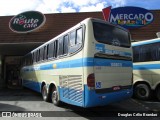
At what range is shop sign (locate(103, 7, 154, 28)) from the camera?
18359 mm

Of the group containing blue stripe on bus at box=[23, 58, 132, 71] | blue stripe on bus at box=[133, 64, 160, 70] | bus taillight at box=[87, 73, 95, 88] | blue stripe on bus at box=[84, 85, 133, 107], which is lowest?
blue stripe on bus at box=[84, 85, 133, 107]

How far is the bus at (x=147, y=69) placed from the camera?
1165 centimetres

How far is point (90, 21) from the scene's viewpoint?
8055 millimetres

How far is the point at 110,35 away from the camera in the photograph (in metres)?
8.68

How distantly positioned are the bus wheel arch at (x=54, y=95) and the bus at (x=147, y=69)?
172 inches

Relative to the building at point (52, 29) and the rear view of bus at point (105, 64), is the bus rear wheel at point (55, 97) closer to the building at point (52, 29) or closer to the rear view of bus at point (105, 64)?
the rear view of bus at point (105, 64)

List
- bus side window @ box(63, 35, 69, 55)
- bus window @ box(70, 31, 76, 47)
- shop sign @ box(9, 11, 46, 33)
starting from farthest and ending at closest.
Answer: shop sign @ box(9, 11, 46, 33) < bus side window @ box(63, 35, 69, 55) < bus window @ box(70, 31, 76, 47)

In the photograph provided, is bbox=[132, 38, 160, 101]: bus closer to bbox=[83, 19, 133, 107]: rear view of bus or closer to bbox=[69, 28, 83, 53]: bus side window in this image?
bbox=[83, 19, 133, 107]: rear view of bus

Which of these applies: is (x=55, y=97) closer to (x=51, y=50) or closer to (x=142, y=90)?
(x=51, y=50)

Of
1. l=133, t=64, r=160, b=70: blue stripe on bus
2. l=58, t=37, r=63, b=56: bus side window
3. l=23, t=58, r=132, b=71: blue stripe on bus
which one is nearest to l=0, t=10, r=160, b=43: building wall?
l=133, t=64, r=160, b=70: blue stripe on bus

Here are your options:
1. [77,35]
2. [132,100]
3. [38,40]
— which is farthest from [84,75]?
[38,40]

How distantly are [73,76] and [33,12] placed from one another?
1257 centimetres

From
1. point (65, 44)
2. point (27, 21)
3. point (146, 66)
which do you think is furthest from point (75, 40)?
point (27, 21)

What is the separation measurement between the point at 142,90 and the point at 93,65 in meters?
5.65
